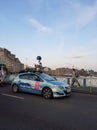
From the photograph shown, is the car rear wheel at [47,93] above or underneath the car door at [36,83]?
underneath

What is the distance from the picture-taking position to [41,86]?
10672mm

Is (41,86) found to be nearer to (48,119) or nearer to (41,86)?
(41,86)

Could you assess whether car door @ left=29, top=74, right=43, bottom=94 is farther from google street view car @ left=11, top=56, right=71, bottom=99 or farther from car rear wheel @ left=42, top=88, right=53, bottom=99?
car rear wheel @ left=42, top=88, right=53, bottom=99

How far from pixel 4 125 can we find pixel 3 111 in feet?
5.85

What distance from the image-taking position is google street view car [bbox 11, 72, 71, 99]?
10117 millimetres

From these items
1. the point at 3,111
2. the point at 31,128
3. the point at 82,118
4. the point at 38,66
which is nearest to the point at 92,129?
the point at 82,118

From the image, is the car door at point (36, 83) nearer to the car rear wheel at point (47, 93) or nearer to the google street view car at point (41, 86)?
the google street view car at point (41, 86)

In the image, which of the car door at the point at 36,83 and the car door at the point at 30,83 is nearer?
the car door at the point at 36,83

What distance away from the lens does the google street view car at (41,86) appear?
398 inches

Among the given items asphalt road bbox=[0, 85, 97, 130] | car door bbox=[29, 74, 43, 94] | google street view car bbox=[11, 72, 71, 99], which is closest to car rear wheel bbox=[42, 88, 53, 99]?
google street view car bbox=[11, 72, 71, 99]

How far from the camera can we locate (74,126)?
5.36 m

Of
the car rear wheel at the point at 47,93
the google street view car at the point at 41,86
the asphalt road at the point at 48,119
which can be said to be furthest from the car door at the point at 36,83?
the asphalt road at the point at 48,119

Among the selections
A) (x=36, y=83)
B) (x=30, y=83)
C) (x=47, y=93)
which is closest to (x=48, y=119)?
(x=47, y=93)

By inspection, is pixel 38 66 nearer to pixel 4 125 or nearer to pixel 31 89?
pixel 31 89
